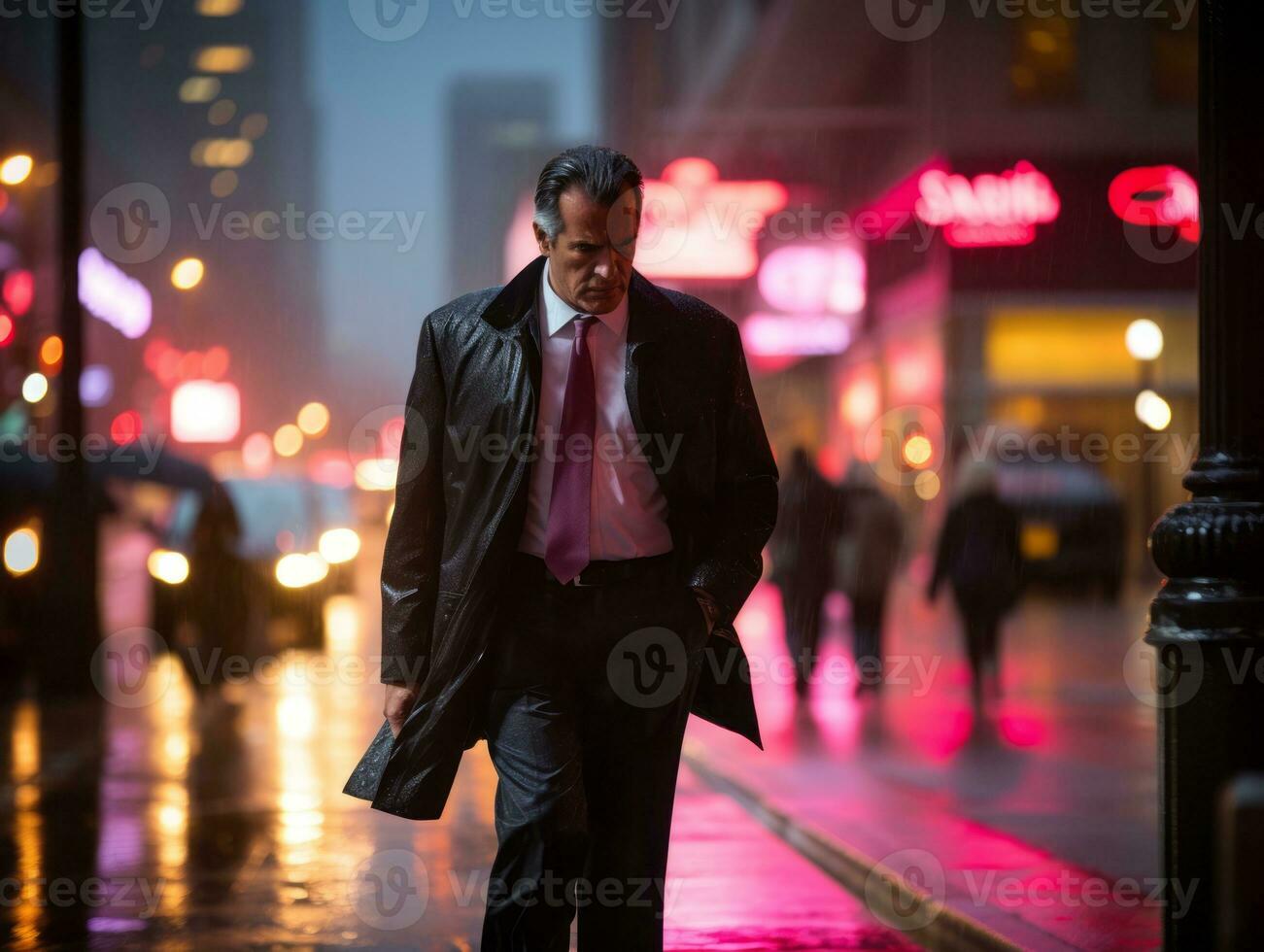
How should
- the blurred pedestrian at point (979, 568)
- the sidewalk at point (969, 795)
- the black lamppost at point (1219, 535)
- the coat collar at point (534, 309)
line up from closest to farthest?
the coat collar at point (534, 309) < the black lamppost at point (1219, 535) < the sidewalk at point (969, 795) < the blurred pedestrian at point (979, 568)

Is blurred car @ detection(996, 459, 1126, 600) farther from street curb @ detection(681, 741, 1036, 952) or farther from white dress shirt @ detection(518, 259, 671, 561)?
white dress shirt @ detection(518, 259, 671, 561)

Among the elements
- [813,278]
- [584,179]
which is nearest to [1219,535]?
[584,179]

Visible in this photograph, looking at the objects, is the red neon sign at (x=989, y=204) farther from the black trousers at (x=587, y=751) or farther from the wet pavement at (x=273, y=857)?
the black trousers at (x=587, y=751)

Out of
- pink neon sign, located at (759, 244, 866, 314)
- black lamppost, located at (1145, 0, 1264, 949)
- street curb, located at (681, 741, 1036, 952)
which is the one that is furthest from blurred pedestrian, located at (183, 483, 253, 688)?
pink neon sign, located at (759, 244, 866, 314)

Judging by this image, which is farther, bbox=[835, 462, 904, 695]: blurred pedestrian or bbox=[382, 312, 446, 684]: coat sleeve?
bbox=[835, 462, 904, 695]: blurred pedestrian

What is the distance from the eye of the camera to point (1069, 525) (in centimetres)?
2444

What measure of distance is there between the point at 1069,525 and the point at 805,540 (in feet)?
41.9

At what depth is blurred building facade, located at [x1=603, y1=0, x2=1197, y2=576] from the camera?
26.8m

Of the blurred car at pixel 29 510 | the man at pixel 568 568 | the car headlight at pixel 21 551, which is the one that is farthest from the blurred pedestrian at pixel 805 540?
the man at pixel 568 568

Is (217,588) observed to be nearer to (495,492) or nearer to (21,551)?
(21,551)

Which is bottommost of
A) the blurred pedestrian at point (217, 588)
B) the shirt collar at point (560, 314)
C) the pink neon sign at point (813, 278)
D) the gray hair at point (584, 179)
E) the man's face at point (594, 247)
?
the blurred pedestrian at point (217, 588)

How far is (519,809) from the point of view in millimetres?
3525

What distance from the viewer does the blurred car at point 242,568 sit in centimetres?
1437

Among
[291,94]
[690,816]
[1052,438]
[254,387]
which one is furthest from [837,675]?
[291,94]
